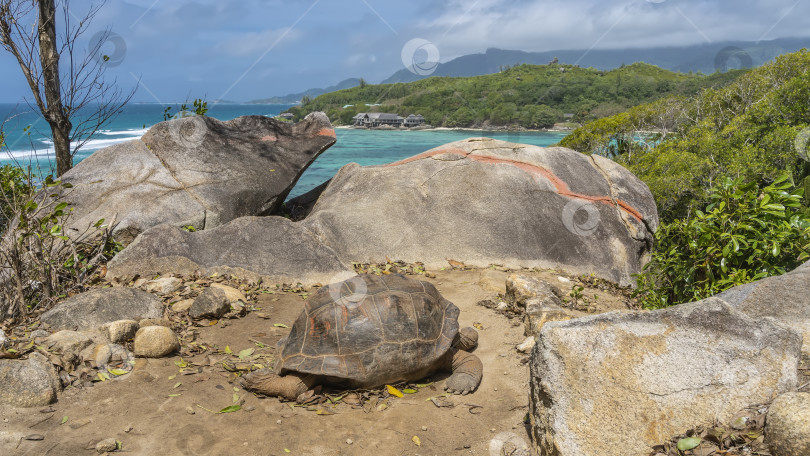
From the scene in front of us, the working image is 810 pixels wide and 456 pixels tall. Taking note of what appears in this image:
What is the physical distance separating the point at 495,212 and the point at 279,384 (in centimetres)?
595

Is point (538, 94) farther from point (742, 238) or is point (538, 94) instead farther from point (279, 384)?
point (279, 384)

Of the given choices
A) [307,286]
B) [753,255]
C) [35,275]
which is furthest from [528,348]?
[35,275]

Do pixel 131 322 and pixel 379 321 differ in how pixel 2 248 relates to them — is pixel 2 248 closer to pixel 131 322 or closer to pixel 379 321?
pixel 131 322

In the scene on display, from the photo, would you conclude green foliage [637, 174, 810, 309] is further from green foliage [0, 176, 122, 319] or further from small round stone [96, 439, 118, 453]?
green foliage [0, 176, 122, 319]

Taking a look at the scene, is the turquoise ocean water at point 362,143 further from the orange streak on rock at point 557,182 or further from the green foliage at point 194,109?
the orange streak on rock at point 557,182

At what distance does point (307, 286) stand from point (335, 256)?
0.81 metres

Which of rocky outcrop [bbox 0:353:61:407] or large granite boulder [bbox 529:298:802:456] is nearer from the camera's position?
large granite boulder [bbox 529:298:802:456]

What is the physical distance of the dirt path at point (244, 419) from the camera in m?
4.07
